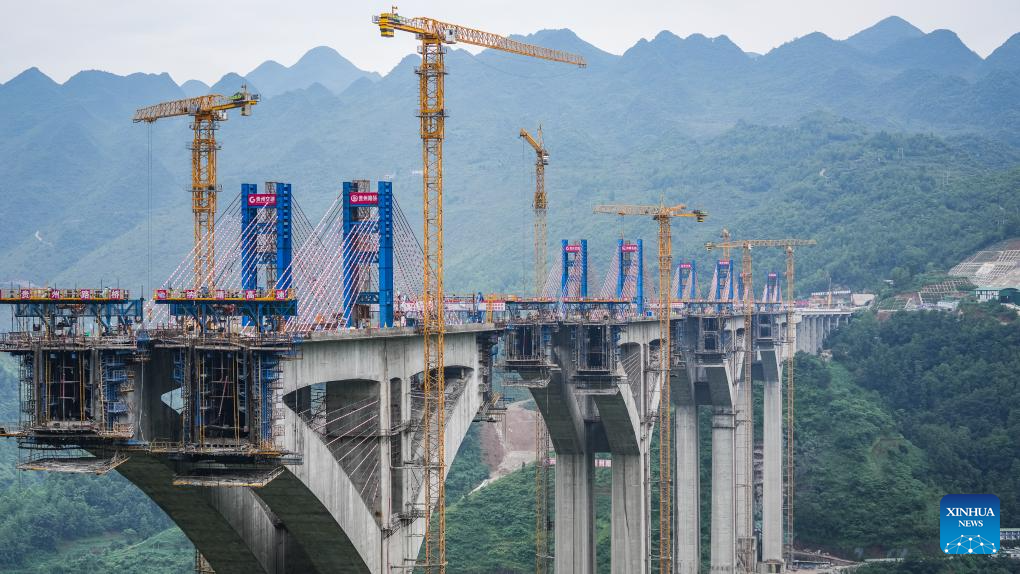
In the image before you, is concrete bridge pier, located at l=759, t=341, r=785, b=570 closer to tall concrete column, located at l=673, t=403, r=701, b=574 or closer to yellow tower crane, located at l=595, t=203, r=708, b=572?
tall concrete column, located at l=673, t=403, r=701, b=574

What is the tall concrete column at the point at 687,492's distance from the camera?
10306 centimetres

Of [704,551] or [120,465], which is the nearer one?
[120,465]

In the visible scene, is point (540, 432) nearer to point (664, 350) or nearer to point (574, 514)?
point (664, 350)

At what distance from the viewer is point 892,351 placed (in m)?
146

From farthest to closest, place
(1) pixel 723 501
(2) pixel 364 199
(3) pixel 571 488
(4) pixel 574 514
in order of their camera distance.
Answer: (1) pixel 723 501 < (3) pixel 571 488 < (4) pixel 574 514 < (2) pixel 364 199

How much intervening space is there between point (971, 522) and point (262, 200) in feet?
187

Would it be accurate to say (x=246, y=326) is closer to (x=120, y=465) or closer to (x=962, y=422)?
(x=120, y=465)

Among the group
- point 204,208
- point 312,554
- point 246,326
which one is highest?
point 204,208

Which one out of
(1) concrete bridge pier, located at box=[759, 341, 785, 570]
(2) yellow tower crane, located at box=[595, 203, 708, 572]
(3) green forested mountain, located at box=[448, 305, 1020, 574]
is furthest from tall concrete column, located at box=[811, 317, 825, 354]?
(2) yellow tower crane, located at box=[595, 203, 708, 572]

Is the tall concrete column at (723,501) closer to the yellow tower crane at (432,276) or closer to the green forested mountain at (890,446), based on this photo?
the green forested mountain at (890,446)

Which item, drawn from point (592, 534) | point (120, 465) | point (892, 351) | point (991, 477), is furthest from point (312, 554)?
point (892, 351)

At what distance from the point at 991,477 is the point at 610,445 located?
6067cm

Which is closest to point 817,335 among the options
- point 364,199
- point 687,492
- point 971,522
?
point 687,492

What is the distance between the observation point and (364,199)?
42312mm
